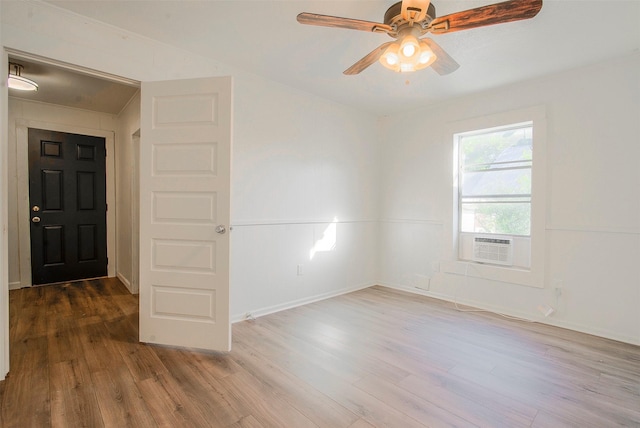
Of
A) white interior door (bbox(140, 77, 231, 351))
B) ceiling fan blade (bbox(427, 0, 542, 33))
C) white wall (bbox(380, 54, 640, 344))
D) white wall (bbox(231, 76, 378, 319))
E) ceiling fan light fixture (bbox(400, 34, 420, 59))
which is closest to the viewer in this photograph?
ceiling fan blade (bbox(427, 0, 542, 33))

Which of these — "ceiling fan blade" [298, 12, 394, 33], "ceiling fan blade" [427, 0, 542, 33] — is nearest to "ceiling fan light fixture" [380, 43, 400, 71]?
"ceiling fan blade" [298, 12, 394, 33]

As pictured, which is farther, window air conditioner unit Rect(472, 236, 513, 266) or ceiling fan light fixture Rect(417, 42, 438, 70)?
window air conditioner unit Rect(472, 236, 513, 266)

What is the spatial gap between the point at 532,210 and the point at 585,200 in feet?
1.42

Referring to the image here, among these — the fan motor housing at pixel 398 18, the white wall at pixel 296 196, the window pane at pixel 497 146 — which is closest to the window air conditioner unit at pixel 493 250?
the window pane at pixel 497 146

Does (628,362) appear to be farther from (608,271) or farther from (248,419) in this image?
(248,419)

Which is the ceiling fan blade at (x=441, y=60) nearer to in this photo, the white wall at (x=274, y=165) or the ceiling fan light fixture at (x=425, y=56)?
the ceiling fan light fixture at (x=425, y=56)

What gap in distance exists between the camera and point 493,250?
3553mm

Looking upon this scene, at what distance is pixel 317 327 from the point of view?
2.98 metres

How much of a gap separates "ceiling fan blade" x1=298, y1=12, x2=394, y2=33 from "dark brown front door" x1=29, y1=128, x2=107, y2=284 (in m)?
4.39

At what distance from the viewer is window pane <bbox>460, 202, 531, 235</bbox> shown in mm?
3396

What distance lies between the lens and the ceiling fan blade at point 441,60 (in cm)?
195

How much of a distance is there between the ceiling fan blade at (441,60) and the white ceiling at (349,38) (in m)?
0.34

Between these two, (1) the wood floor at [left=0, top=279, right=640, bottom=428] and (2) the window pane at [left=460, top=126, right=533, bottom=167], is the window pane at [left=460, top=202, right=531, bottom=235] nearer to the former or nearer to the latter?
(2) the window pane at [left=460, top=126, right=533, bottom=167]

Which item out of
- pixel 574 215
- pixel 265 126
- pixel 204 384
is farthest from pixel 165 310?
pixel 574 215
